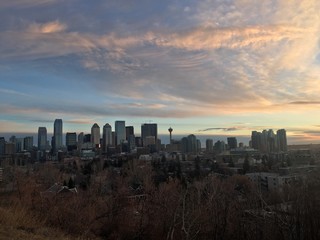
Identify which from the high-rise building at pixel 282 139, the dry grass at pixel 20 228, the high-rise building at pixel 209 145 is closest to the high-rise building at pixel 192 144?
the high-rise building at pixel 209 145

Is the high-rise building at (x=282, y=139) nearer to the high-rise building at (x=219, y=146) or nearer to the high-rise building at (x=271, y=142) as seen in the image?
the high-rise building at (x=271, y=142)

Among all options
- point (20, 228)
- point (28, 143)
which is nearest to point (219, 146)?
point (28, 143)

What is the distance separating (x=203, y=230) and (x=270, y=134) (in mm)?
121419

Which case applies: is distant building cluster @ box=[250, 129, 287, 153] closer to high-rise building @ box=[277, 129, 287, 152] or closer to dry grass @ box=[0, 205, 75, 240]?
high-rise building @ box=[277, 129, 287, 152]

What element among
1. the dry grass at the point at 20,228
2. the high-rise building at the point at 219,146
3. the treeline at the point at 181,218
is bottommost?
the treeline at the point at 181,218

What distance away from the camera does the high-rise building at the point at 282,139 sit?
12275 cm

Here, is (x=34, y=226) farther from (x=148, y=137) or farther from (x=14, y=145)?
(x=148, y=137)

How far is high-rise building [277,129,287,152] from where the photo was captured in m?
123

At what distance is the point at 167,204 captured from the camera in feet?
57.3

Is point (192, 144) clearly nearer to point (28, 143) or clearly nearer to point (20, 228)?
point (28, 143)

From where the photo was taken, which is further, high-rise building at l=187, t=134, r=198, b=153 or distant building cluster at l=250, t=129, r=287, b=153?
high-rise building at l=187, t=134, r=198, b=153

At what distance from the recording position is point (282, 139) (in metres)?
126

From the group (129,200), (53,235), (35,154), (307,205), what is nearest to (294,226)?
(307,205)

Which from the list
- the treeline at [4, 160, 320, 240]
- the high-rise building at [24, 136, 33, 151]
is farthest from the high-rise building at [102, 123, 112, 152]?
the treeline at [4, 160, 320, 240]
